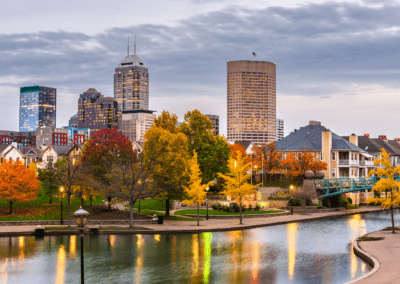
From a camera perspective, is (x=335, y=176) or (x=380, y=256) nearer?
(x=380, y=256)

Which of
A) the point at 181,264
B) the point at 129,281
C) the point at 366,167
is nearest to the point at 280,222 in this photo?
the point at 181,264

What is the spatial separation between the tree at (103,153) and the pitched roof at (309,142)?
46.8 meters

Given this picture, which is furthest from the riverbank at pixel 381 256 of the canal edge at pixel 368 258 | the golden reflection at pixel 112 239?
the golden reflection at pixel 112 239

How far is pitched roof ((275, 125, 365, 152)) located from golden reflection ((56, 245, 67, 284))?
65.7 m

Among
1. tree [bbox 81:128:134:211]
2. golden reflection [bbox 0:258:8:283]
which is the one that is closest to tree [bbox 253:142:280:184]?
tree [bbox 81:128:134:211]

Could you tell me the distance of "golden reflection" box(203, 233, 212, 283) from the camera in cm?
2467

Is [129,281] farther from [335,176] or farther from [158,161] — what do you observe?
[335,176]

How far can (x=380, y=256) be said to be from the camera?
28391 millimetres

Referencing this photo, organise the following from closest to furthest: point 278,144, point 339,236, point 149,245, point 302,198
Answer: point 149,245 < point 339,236 < point 302,198 < point 278,144

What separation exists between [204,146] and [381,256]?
3891 centimetres

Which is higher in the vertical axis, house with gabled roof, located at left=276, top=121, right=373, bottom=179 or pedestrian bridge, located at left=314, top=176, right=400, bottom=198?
house with gabled roof, located at left=276, top=121, right=373, bottom=179

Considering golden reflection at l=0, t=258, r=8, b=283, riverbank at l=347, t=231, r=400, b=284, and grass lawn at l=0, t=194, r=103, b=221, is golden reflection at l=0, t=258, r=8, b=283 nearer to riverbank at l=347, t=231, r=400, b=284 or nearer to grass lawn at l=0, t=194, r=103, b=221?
riverbank at l=347, t=231, r=400, b=284

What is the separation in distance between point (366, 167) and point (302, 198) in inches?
1231

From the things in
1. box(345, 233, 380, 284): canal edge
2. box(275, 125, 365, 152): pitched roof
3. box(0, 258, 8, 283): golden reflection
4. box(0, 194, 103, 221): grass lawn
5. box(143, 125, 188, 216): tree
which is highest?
box(275, 125, 365, 152): pitched roof
